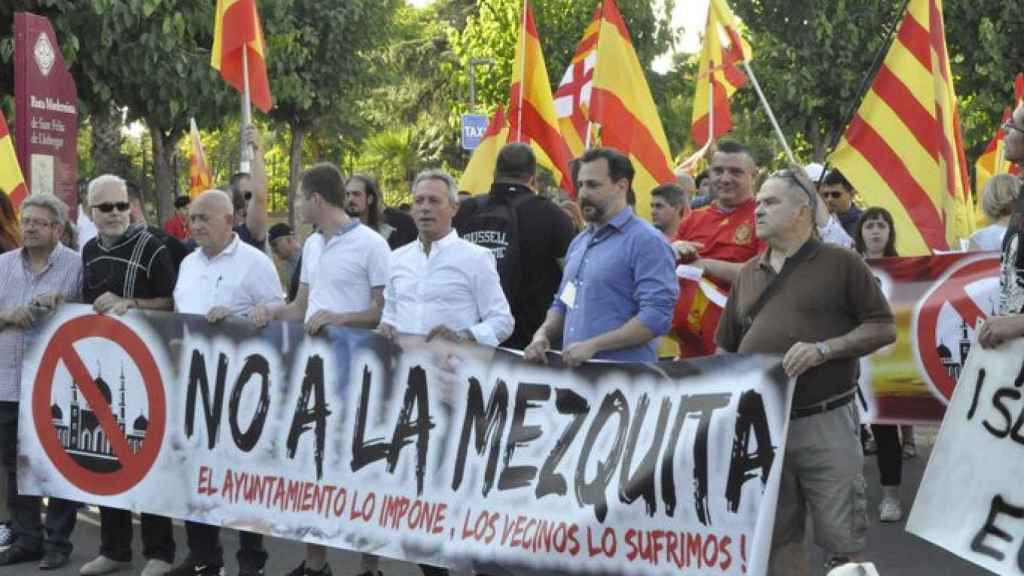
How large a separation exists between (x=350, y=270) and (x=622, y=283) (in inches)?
58.7

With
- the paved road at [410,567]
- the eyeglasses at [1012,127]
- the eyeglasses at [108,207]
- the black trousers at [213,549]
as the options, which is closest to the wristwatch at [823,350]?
the eyeglasses at [1012,127]

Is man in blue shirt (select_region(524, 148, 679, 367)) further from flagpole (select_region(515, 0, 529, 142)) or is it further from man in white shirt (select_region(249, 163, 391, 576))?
flagpole (select_region(515, 0, 529, 142))

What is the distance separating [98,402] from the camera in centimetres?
760

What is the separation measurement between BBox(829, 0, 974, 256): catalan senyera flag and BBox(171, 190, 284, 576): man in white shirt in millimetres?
3821

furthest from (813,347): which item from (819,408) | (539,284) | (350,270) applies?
(350,270)

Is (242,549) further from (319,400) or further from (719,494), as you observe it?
(719,494)

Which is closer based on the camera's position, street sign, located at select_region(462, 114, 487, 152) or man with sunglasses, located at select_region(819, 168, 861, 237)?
man with sunglasses, located at select_region(819, 168, 861, 237)

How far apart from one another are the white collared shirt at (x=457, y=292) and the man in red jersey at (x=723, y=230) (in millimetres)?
1203

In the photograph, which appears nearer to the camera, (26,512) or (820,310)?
(820,310)

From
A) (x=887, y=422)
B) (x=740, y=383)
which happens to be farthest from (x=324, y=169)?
(x=887, y=422)

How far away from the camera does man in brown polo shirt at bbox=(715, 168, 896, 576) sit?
5.49 meters

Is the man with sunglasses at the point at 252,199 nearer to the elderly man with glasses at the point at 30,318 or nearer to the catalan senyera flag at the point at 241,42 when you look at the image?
the catalan senyera flag at the point at 241,42

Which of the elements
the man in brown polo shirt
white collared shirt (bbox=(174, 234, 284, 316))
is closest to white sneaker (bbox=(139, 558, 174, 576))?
white collared shirt (bbox=(174, 234, 284, 316))

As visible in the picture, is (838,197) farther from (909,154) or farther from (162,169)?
(162,169)
